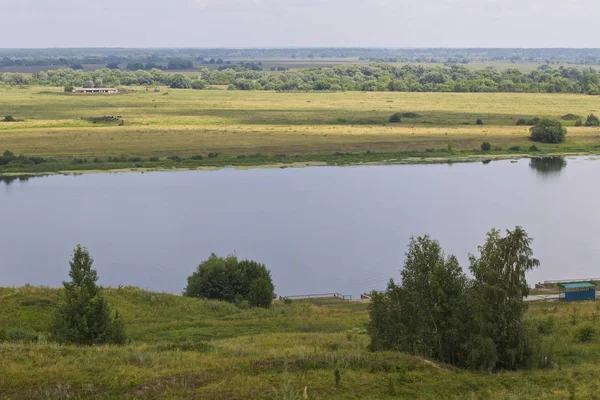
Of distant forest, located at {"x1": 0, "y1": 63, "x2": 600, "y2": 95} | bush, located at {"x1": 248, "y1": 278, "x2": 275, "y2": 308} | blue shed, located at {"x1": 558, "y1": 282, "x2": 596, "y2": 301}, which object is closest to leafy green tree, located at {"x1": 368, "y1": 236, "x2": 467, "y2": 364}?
bush, located at {"x1": 248, "y1": 278, "x2": 275, "y2": 308}

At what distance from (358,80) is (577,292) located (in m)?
112

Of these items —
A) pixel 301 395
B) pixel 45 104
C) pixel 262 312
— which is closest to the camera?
pixel 301 395

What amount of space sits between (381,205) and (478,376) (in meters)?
27.5

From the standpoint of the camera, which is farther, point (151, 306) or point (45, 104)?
point (45, 104)

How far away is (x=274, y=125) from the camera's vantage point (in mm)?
67875

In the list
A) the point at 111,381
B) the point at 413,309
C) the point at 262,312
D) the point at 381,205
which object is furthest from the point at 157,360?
the point at 381,205

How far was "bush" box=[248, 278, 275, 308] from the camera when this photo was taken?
22734 mm

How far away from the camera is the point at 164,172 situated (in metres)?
49.1

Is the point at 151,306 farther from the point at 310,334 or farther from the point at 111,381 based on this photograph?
the point at 111,381

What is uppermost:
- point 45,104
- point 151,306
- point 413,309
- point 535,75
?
point 535,75

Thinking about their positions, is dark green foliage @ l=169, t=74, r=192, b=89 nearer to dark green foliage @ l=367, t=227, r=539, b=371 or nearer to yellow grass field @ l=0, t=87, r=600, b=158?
yellow grass field @ l=0, t=87, r=600, b=158

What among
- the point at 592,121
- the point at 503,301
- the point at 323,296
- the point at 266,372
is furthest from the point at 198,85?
the point at 266,372

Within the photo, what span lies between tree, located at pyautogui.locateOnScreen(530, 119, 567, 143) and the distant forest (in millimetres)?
48715

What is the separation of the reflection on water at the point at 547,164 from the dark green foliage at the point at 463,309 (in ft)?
125
